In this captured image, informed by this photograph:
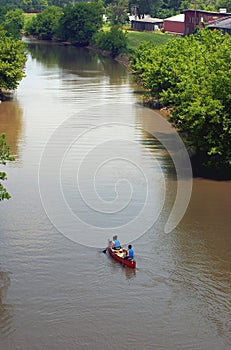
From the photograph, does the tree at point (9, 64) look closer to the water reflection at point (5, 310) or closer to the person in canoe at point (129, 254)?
the person in canoe at point (129, 254)

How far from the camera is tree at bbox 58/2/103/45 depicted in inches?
5551

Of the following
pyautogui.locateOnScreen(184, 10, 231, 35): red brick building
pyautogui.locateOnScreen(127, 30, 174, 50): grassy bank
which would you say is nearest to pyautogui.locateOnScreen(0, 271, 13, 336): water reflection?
pyautogui.locateOnScreen(184, 10, 231, 35): red brick building

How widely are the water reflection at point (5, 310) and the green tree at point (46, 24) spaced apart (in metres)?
125

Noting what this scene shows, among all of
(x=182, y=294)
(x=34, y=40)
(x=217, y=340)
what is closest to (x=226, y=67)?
(x=182, y=294)

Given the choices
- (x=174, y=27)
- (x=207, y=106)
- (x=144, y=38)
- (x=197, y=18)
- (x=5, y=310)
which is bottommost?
(x=5, y=310)

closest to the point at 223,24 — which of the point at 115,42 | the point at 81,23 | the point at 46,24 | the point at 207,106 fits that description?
Result: the point at 115,42

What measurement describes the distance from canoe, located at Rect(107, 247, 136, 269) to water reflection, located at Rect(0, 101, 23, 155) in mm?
20411

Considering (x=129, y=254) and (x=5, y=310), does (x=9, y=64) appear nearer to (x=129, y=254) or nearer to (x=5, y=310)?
(x=129, y=254)

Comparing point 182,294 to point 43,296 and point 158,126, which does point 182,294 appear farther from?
point 158,126

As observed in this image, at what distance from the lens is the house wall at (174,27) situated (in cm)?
13262

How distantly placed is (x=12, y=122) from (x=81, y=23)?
8458 cm

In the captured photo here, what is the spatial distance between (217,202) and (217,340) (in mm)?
15331

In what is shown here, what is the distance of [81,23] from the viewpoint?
141125mm

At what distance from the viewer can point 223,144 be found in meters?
42.3
